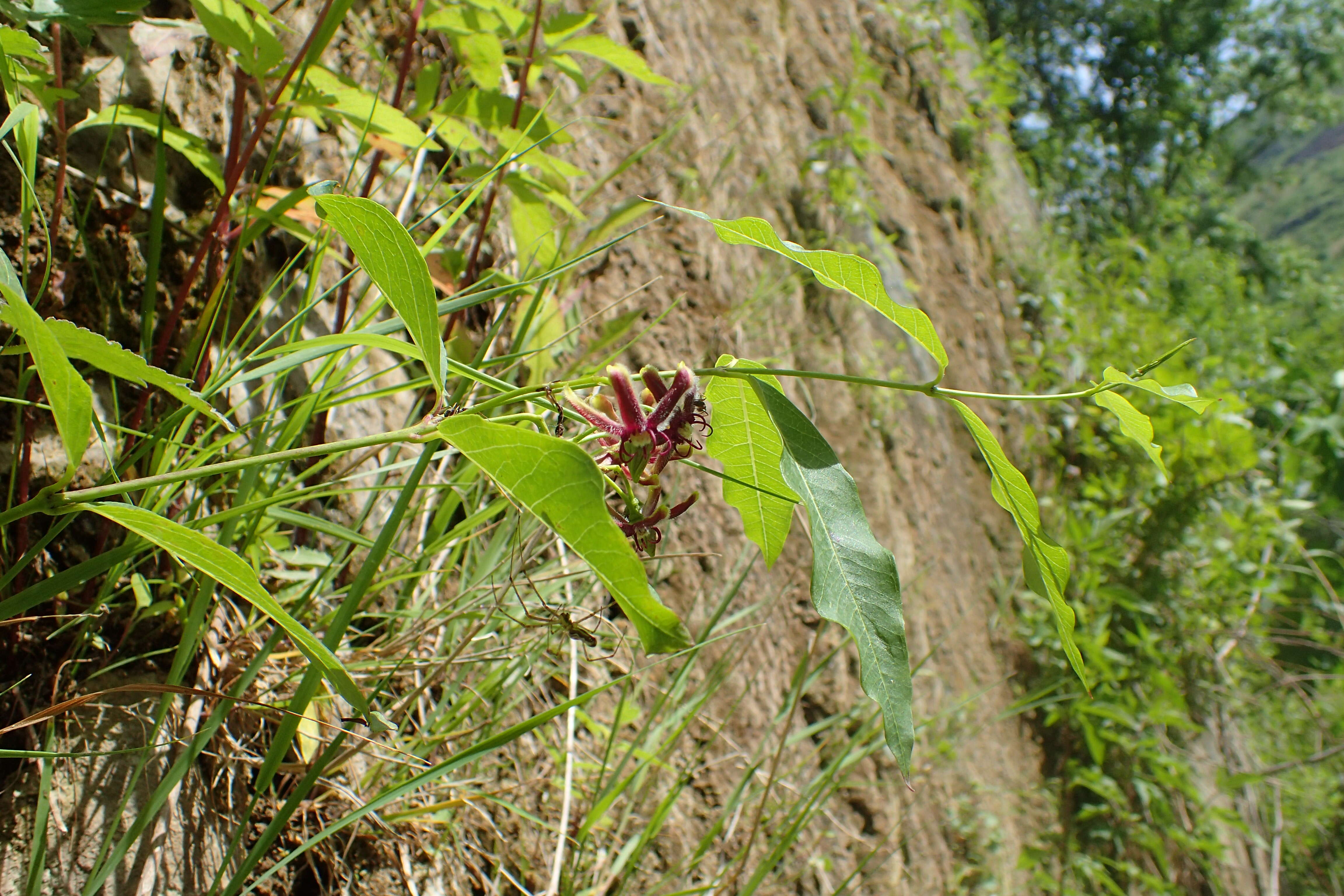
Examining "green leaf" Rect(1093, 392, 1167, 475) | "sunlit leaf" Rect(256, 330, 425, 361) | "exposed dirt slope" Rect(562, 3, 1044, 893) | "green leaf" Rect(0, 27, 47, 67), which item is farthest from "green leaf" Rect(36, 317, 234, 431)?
"exposed dirt slope" Rect(562, 3, 1044, 893)

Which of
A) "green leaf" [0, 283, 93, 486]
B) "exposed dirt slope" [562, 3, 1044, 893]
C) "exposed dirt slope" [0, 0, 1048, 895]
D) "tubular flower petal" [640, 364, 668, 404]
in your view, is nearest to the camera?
"green leaf" [0, 283, 93, 486]

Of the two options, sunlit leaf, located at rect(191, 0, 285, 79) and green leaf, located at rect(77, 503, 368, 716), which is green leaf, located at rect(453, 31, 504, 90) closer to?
sunlit leaf, located at rect(191, 0, 285, 79)

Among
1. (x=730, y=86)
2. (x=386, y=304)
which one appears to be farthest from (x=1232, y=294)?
(x=386, y=304)

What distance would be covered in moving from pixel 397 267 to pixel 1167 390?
494 millimetres

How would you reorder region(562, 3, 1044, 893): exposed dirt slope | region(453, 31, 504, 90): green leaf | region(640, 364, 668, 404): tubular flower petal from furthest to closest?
region(562, 3, 1044, 893): exposed dirt slope
region(453, 31, 504, 90): green leaf
region(640, 364, 668, 404): tubular flower petal

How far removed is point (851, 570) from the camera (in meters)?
0.45

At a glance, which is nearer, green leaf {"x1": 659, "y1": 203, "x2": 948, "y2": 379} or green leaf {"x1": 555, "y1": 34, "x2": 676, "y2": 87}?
green leaf {"x1": 659, "y1": 203, "x2": 948, "y2": 379}

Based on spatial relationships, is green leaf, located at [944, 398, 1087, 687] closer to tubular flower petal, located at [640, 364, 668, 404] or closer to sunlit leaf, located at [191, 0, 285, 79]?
tubular flower petal, located at [640, 364, 668, 404]

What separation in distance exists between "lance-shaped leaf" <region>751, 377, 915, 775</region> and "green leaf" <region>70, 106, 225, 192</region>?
63 centimetres

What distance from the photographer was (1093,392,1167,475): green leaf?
523 millimetres

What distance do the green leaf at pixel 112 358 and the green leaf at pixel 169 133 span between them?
1.29 feet

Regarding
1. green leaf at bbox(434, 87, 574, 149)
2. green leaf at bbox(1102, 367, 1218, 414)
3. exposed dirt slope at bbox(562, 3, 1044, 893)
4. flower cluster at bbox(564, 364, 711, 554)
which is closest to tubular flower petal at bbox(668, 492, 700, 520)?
flower cluster at bbox(564, 364, 711, 554)

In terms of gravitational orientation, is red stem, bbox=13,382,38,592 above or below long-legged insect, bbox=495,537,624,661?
below

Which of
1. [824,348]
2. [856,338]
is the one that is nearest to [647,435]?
[824,348]
